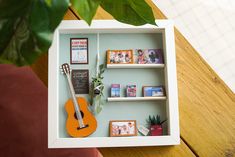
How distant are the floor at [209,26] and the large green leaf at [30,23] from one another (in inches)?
46.9

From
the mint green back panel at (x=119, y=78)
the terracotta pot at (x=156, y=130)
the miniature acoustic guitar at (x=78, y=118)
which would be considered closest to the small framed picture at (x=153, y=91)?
the mint green back panel at (x=119, y=78)

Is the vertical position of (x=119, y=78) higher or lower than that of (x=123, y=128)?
higher

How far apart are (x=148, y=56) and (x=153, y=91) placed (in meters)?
0.15

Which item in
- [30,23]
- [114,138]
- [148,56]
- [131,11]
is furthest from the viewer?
[148,56]

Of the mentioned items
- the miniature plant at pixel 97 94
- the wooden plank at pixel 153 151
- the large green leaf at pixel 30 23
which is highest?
the large green leaf at pixel 30 23

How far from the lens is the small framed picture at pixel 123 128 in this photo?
1.26 meters

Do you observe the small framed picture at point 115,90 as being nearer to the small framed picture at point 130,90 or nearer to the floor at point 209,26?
the small framed picture at point 130,90

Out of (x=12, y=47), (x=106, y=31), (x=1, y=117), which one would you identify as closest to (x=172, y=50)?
(x=106, y=31)

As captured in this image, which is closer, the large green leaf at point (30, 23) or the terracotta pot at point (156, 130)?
the large green leaf at point (30, 23)

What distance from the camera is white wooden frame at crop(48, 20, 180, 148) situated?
1.21m

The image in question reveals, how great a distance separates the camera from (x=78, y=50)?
1334 mm

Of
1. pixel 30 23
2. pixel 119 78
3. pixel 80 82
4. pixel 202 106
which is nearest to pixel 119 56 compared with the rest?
pixel 119 78

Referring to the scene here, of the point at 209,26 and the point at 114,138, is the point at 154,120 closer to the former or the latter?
the point at 114,138

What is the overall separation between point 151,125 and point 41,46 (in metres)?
1.08
